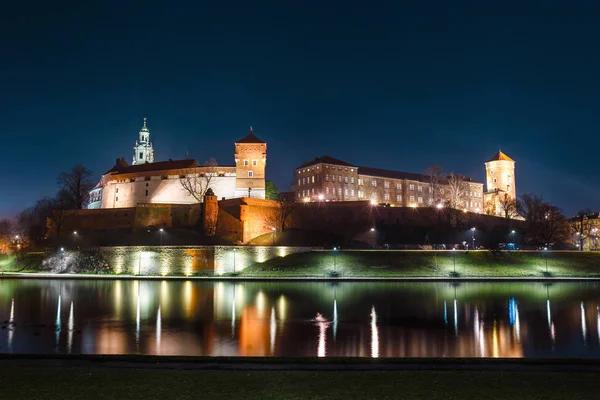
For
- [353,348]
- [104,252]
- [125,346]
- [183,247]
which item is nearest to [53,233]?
[104,252]

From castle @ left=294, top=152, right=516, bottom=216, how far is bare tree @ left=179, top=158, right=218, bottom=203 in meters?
15.8

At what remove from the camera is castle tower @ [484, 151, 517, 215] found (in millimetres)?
87438

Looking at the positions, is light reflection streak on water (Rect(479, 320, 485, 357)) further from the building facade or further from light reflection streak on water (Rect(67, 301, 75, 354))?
the building facade

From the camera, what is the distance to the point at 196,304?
2139cm

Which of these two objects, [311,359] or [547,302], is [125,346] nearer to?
[311,359]

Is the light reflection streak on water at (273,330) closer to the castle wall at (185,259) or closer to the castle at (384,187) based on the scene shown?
the castle wall at (185,259)

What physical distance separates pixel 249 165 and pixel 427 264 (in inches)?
1061

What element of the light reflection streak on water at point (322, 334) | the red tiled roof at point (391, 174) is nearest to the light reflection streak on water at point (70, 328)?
the light reflection streak on water at point (322, 334)

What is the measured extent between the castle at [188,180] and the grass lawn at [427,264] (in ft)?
64.2

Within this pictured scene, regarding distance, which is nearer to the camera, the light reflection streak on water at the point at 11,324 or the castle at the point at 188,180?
the light reflection streak on water at the point at 11,324

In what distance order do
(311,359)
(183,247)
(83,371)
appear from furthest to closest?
(183,247) < (311,359) < (83,371)

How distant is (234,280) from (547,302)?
65.9 ft

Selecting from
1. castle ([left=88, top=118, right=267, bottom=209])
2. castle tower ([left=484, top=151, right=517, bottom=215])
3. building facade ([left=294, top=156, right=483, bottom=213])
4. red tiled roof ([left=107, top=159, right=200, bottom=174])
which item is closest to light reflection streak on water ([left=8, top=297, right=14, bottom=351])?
castle ([left=88, top=118, right=267, bottom=209])

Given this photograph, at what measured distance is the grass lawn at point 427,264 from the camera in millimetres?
36812
